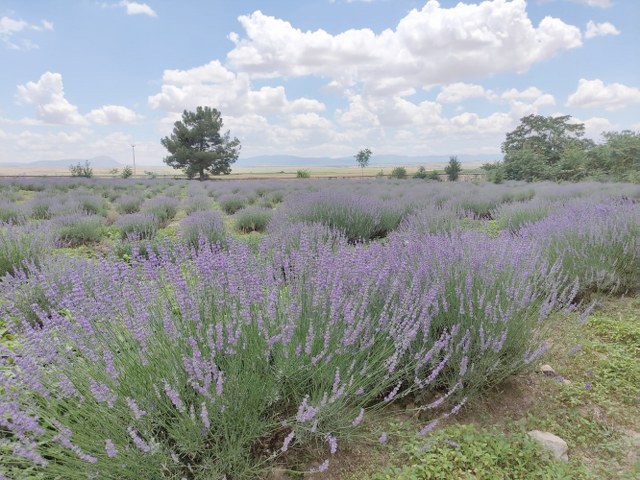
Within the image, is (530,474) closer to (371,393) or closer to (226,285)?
(371,393)

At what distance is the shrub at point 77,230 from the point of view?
778cm

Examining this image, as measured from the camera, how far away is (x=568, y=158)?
101 feet

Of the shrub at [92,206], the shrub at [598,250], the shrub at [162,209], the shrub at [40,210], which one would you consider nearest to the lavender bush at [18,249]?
the shrub at [162,209]

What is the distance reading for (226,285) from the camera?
2387 millimetres

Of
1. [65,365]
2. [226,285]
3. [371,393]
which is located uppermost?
[226,285]

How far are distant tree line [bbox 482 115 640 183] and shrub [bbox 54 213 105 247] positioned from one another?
23884 mm

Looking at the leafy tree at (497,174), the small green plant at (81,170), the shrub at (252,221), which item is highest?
the small green plant at (81,170)

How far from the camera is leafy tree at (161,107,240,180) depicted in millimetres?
37031

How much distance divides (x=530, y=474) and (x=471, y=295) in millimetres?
1004

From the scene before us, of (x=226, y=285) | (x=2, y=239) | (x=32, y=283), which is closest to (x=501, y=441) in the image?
(x=226, y=285)

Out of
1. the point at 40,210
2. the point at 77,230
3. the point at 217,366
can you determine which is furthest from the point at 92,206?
the point at 217,366

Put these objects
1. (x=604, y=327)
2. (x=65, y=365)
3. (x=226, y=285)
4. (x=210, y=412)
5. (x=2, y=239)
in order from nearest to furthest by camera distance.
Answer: (x=210, y=412) → (x=65, y=365) → (x=226, y=285) → (x=604, y=327) → (x=2, y=239)

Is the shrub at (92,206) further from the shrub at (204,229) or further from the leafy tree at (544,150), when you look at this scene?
the leafy tree at (544,150)

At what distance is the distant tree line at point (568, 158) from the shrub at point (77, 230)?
78.4 feet
